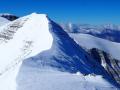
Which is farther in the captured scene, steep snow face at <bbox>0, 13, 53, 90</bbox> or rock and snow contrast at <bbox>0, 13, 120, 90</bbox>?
steep snow face at <bbox>0, 13, 53, 90</bbox>

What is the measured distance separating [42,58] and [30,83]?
1409cm

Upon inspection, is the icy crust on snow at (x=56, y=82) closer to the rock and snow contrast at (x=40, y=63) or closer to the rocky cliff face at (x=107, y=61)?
the rock and snow contrast at (x=40, y=63)

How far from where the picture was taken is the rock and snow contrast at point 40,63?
37.6 m

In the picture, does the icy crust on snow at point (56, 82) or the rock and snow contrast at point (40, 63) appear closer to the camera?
the icy crust on snow at point (56, 82)

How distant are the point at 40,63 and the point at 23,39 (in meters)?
26.5

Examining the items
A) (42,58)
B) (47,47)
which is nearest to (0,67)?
(47,47)

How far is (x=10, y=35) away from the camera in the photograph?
80.9 meters

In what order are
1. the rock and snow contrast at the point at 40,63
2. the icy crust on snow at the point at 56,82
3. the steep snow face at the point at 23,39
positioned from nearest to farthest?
the icy crust on snow at the point at 56,82
the rock and snow contrast at the point at 40,63
the steep snow face at the point at 23,39

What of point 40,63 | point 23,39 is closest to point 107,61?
point 23,39

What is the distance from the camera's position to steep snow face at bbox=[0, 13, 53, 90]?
61812 mm

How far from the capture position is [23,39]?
74250mm

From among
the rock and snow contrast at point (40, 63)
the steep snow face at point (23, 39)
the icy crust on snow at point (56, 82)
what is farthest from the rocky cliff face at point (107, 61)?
the icy crust on snow at point (56, 82)

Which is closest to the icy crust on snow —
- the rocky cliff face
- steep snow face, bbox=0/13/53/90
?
steep snow face, bbox=0/13/53/90

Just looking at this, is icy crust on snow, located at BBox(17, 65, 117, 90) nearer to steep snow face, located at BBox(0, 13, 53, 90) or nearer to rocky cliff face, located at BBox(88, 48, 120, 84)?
steep snow face, located at BBox(0, 13, 53, 90)
